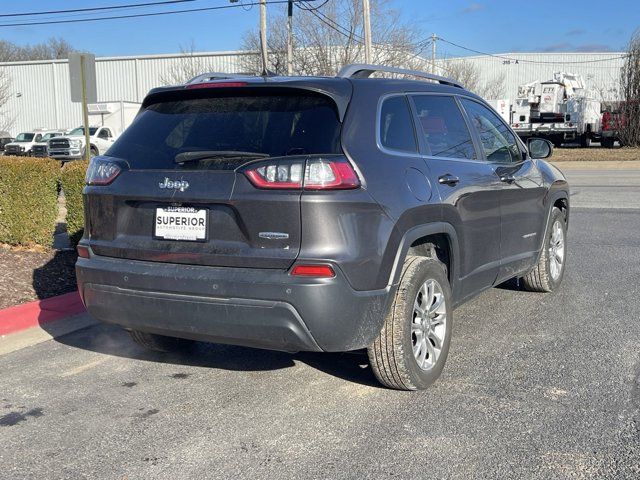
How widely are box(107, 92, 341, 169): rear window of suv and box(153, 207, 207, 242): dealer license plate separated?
0.82ft

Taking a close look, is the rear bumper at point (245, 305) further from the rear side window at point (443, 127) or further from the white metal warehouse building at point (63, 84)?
the white metal warehouse building at point (63, 84)

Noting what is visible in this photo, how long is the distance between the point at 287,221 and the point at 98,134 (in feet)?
106

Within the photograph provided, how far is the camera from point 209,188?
3641 mm

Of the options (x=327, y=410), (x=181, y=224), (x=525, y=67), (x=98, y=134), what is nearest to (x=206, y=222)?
(x=181, y=224)

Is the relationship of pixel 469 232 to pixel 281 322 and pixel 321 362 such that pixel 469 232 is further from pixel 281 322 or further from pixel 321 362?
pixel 281 322

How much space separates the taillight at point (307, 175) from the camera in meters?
3.48

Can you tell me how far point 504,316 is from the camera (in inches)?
230

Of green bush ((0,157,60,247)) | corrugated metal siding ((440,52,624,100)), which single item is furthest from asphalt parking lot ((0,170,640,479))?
corrugated metal siding ((440,52,624,100))

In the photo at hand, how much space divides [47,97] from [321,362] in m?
56.5

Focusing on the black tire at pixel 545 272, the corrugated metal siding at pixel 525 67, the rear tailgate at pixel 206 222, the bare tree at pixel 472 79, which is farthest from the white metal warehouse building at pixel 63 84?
the rear tailgate at pixel 206 222

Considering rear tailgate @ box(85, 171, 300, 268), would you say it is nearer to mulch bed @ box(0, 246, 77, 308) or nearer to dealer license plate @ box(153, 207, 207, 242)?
dealer license plate @ box(153, 207, 207, 242)

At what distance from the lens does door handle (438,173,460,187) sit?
429cm

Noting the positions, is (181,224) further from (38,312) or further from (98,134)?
(98,134)

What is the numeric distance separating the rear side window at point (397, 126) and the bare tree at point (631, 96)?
32.4 m
